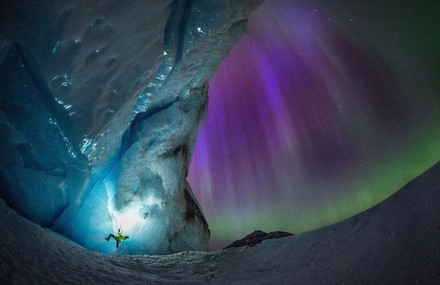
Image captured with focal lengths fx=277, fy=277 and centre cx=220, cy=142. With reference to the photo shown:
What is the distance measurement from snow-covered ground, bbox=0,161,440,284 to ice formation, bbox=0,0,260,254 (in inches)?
102

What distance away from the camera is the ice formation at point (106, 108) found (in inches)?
237

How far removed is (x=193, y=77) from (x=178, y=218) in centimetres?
616

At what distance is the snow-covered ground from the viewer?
308 centimetres

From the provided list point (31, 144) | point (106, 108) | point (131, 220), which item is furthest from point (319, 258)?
point (131, 220)

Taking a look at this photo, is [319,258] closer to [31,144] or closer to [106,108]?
[106,108]

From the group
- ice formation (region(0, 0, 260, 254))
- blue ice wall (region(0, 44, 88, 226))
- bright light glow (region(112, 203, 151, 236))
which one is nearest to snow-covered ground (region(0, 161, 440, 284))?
blue ice wall (region(0, 44, 88, 226))

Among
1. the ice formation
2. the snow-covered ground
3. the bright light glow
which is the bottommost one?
the snow-covered ground

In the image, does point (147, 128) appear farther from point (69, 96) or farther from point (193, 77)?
point (69, 96)

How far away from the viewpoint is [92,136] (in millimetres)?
7793

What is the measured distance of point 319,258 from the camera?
183 inches

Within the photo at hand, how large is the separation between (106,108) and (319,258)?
648 cm

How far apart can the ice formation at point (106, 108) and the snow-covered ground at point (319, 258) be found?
8.49ft

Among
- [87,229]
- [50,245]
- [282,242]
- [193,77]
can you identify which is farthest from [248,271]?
[193,77]

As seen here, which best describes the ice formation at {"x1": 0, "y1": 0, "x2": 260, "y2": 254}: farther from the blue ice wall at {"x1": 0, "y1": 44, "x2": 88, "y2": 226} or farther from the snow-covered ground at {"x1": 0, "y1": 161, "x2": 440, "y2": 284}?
the snow-covered ground at {"x1": 0, "y1": 161, "x2": 440, "y2": 284}
